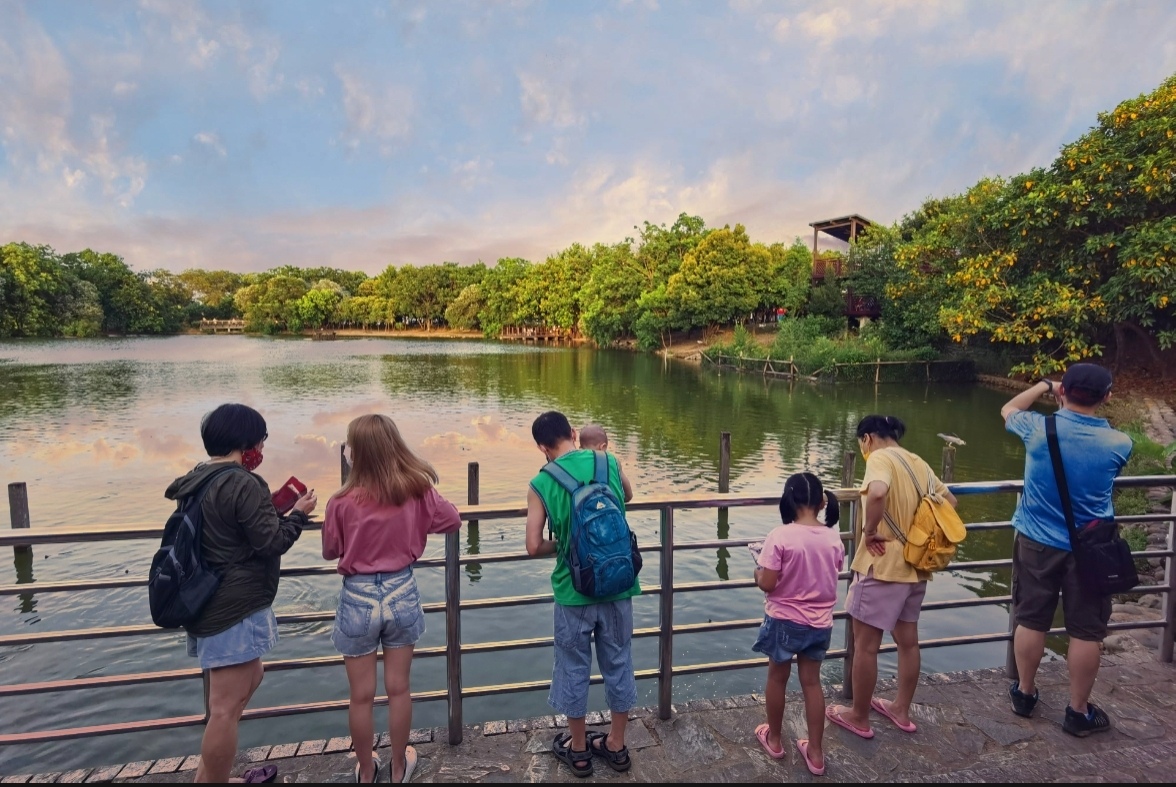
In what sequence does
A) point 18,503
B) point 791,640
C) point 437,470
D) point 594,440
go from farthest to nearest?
1. point 437,470
2. point 18,503
3. point 594,440
4. point 791,640

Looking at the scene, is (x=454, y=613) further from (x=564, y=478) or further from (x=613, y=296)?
(x=613, y=296)

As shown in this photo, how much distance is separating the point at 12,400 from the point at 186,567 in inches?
1141

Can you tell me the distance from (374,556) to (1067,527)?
305 centimetres

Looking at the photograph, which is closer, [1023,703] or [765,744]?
[765,744]

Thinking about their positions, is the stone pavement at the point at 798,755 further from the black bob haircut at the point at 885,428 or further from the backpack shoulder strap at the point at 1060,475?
the black bob haircut at the point at 885,428

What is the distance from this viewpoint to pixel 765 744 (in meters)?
2.94

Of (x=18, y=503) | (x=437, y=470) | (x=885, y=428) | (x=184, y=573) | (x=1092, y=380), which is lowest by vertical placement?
(x=437, y=470)

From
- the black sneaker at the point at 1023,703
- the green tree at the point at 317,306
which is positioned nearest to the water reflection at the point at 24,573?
the black sneaker at the point at 1023,703

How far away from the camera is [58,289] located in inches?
2447

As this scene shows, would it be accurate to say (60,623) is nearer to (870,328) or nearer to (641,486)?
(641,486)

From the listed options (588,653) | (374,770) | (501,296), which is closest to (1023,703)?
(588,653)

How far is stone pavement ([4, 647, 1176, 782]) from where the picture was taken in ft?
9.02

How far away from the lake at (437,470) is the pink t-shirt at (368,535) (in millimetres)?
1284

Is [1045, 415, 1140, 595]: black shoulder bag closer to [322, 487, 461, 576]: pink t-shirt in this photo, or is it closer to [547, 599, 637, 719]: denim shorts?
[547, 599, 637, 719]: denim shorts
